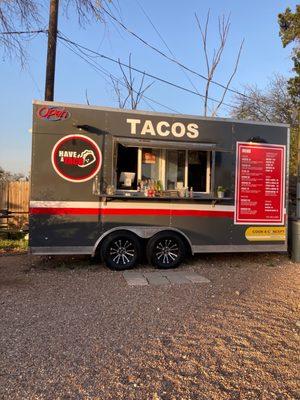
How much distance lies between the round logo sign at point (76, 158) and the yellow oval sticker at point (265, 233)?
3565 mm

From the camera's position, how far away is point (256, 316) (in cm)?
567

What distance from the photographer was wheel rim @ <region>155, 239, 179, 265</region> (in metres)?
8.91

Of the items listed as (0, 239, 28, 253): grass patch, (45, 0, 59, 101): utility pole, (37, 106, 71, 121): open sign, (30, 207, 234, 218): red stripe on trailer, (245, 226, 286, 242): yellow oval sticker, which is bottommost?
(0, 239, 28, 253): grass patch

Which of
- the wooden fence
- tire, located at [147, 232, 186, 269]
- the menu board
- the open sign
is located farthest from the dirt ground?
the wooden fence

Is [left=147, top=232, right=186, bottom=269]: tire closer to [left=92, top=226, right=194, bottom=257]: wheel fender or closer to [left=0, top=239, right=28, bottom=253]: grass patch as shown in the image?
[left=92, top=226, right=194, bottom=257]: wheel fender

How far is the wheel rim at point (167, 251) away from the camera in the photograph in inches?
351

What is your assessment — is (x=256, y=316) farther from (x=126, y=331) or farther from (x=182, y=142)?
(x=182, y=142)

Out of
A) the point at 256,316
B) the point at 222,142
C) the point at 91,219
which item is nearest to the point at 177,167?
the point at 222,142

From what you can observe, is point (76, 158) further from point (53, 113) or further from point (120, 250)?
point (120, 250)

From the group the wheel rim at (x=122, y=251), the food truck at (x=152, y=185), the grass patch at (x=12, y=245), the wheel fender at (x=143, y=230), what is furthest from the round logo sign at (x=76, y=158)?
Result: the grass patch at (x=12, y=245)

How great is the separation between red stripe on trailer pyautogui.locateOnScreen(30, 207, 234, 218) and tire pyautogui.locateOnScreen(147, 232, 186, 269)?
0.46 m

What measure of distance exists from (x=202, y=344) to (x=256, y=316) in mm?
1335

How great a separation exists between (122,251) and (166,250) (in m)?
0.93

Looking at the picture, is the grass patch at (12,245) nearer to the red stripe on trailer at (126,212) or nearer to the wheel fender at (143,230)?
the red stripe on trailer at (126,212)
